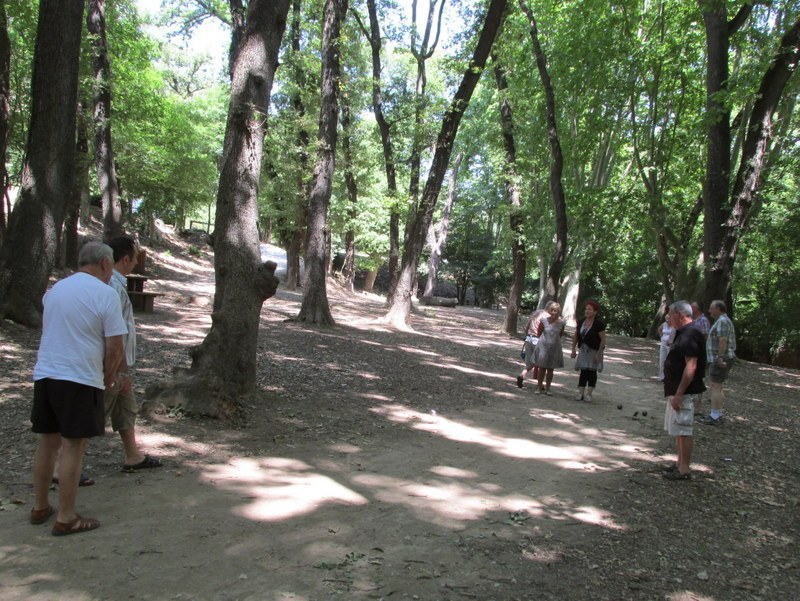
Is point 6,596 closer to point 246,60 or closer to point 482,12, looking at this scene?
point 246,60

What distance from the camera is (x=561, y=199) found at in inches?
681

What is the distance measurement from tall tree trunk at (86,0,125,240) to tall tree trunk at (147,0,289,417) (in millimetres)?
9251

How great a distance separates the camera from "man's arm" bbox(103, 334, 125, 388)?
3.71m

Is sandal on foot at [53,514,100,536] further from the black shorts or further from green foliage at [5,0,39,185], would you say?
green foliage at [5,0,39,185]

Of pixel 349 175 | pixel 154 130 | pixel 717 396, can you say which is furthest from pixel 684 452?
pixel 154 130

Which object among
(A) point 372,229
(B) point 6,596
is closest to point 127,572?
(B) point 6,596

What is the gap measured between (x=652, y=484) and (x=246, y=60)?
6.40 m

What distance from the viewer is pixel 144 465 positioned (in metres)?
4.81

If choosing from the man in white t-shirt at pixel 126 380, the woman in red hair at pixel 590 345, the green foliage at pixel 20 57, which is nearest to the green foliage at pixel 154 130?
the green foliage at pixel 20 57

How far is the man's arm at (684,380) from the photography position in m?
5.54

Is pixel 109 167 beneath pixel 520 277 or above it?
above

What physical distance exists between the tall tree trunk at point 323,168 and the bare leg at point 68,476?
11008 millimetres

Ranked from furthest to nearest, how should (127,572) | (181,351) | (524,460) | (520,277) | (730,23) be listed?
(520,277)
(730,23)
(181,351)
(524,460)
(127,572)

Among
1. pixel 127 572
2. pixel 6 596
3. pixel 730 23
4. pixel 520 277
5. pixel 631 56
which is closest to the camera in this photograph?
pixel 6 596
